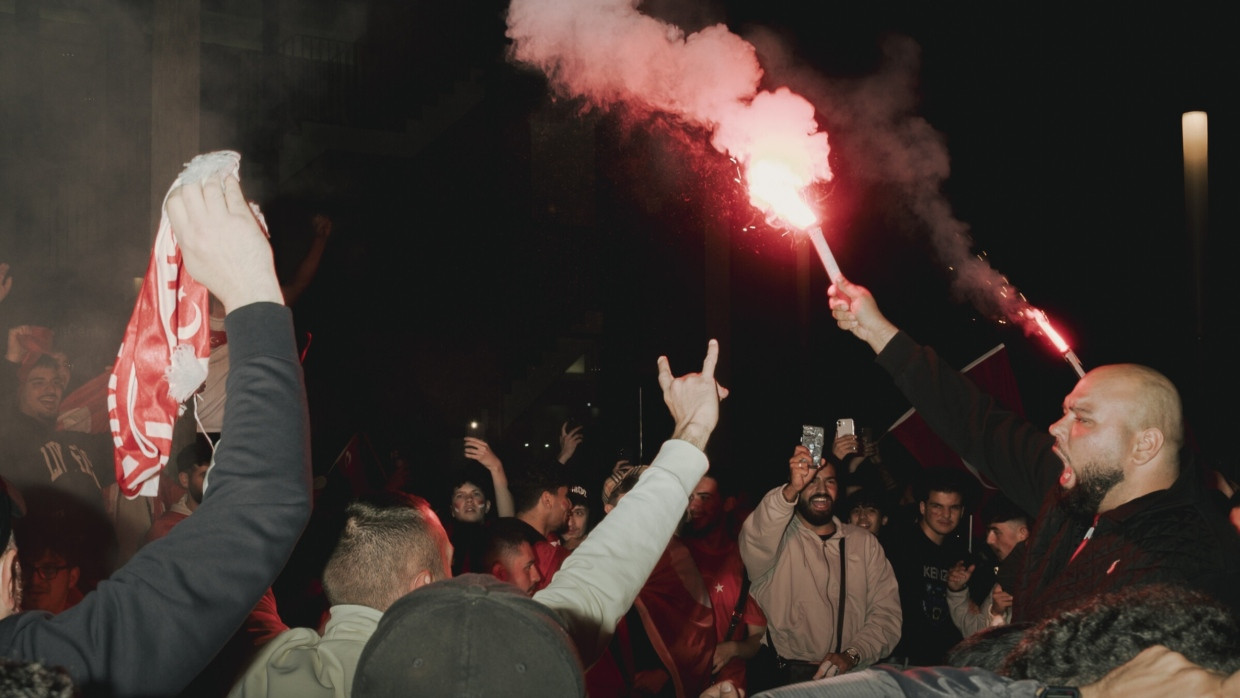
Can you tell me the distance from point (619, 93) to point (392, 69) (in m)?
9.34

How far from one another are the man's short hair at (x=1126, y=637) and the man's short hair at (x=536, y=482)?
4546 mm

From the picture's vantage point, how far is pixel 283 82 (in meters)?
13.5

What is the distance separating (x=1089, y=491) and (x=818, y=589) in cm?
297

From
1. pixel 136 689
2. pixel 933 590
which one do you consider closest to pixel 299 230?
pixel 933 590

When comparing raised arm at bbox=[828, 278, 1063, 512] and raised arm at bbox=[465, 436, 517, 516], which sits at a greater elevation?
raised arm at bbox=[828, 278, 1063, 512]

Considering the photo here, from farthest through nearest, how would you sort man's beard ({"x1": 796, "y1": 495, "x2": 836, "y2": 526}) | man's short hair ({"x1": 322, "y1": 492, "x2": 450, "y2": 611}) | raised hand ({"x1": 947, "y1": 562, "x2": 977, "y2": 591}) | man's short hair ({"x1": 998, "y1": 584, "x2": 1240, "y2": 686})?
raised hand ({"x1": 947, "y1": 562, "x2": 977, "y2": 591}), man's beard ({"x1": 796, "y1": 495, "x2": 836, "y2": 526}), man's short hair ({"x1": 322, "y1": 492, "x2": 450, "y2": 611}), man's short hair ({"x1": 998, "y1": 584, "x2": 1240, "y2": 686})

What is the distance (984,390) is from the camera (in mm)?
9039

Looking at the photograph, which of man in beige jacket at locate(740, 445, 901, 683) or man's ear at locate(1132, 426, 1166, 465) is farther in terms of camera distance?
man in beige jacket at locate(740, 445, 901, 683)

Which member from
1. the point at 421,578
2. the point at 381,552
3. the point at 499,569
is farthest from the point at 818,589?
the point at 381,552

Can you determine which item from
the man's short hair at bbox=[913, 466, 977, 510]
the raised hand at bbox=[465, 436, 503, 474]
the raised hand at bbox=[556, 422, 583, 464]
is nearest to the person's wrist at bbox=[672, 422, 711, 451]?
the raised hand at bbox=[465, 436, 503, 474]

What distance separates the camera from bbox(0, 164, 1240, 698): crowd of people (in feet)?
4.91

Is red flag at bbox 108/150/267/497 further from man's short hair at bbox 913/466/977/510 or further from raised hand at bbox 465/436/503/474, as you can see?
man's short hair at bbox 913/466/977/510

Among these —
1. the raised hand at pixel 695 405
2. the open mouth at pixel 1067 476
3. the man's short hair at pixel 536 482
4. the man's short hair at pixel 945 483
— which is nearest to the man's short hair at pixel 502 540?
the man's short hair at pixel 536 482

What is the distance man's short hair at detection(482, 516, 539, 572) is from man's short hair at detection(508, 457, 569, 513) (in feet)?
3.67
